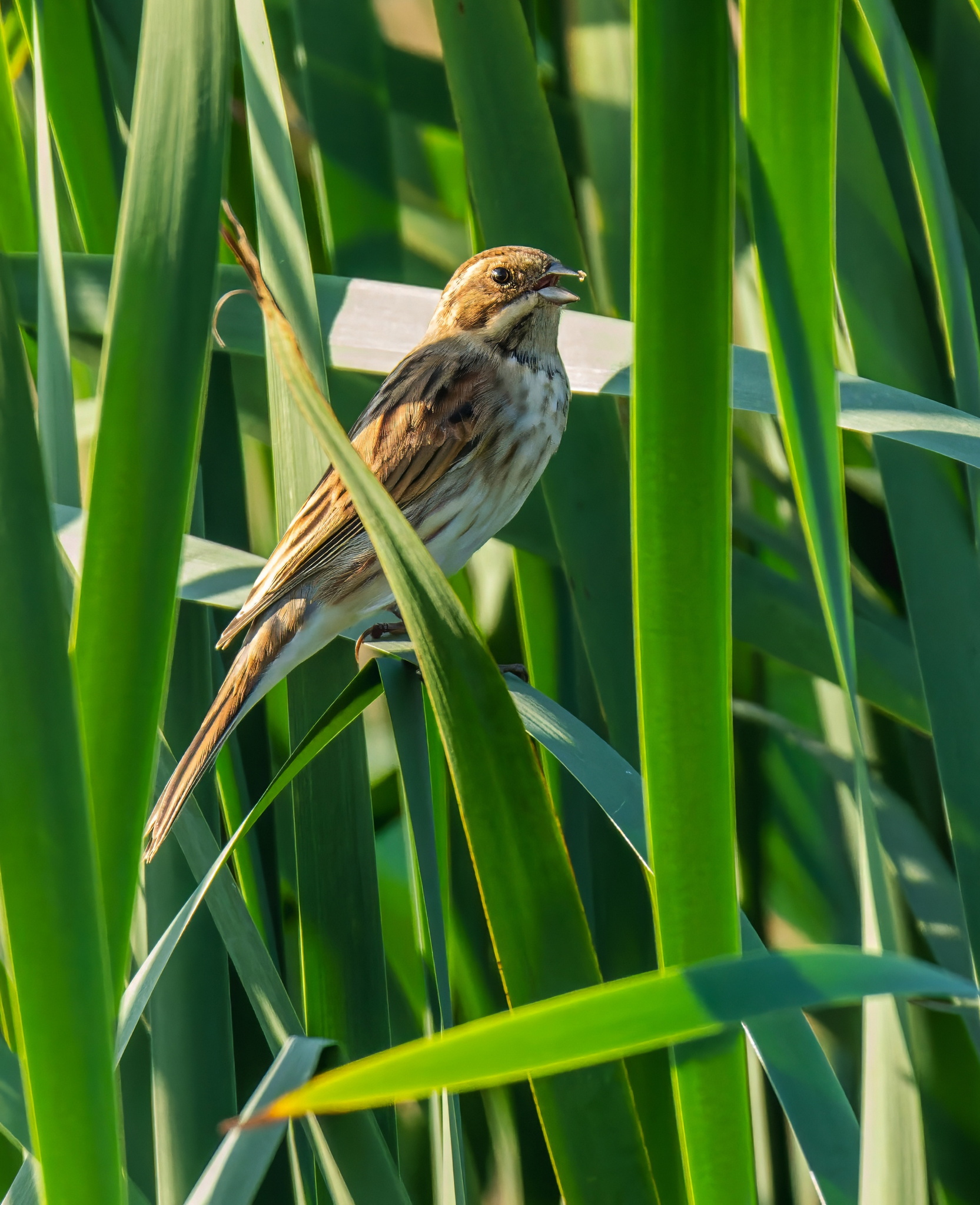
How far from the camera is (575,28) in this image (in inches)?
59.4

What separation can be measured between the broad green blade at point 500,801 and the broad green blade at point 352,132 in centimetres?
87

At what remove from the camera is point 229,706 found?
3.89 ft

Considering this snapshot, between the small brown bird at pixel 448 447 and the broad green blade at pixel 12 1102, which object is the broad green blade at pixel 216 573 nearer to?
the small brown bird at pixel 448 447

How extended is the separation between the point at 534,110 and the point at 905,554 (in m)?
0.66

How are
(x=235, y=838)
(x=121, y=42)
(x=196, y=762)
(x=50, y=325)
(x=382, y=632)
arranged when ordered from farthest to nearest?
1. (x=382, y=632)
2. (x=121, y=42)
3. (x=196, y=762)
4. (x=50, y=325)
5. (x=235, y=838)

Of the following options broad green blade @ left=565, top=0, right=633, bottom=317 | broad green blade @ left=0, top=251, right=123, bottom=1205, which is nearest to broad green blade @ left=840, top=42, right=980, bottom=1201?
broad green blade @ left=565, top=0, right=633, bottom=317

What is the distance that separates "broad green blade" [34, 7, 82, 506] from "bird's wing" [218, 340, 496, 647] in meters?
0.46

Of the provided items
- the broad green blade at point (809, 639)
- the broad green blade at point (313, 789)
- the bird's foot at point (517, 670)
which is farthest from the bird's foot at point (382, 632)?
the broad green blade at point (809, 639)

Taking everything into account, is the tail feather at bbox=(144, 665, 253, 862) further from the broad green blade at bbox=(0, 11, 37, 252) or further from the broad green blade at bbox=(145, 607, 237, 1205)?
the broad green blade at bbox=(0, 11, 37, 252)

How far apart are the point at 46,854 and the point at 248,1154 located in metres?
0.28

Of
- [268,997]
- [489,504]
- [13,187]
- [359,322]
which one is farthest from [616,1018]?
[13,187]

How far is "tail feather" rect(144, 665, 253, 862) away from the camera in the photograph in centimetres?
103

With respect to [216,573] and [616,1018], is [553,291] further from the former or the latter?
[616,1018]

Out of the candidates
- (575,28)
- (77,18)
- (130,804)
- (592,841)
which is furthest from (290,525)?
(575,28)
